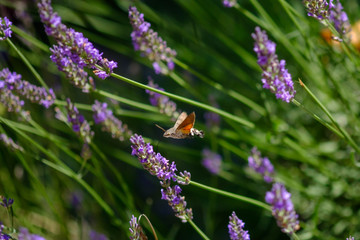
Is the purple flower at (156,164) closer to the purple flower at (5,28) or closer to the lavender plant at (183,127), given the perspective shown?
the lavender plant at (183,127)

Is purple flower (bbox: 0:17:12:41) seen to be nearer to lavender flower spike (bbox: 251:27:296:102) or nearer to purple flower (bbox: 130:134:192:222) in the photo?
purple flower (bbox: 130:134:192:222)

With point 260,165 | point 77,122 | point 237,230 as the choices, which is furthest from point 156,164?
point 260,165

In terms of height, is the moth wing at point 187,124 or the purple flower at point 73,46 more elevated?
the purple flower at point 73,46

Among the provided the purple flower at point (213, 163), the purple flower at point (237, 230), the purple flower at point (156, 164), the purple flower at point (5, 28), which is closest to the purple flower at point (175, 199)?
the purple flower at point (156, 164)

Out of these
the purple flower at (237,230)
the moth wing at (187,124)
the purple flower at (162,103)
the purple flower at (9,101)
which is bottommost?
the purple flower at (237,230)

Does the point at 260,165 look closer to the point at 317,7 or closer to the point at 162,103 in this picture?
the point at 162,103

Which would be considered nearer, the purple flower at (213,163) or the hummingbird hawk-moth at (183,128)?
the hummingbird hawk-moth at (183,128)

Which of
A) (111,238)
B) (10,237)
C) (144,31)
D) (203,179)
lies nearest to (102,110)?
(144,31)

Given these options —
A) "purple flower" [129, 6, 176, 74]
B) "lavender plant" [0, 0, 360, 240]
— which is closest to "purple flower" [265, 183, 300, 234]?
"lavender plant" [0, 0, 360, 240]
